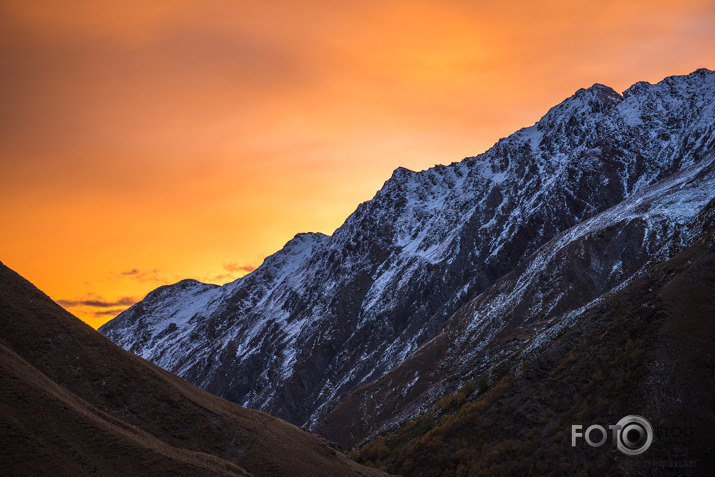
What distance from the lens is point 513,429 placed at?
59.4 m

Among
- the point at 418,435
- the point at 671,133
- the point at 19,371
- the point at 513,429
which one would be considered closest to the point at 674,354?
the point at 513,429

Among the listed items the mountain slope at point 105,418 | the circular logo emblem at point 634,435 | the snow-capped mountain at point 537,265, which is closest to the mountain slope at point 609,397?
the circular logo emblem at point 634,435

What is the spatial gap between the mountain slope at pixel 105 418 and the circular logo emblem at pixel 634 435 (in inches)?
1011

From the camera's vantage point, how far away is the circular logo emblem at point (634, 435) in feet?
145

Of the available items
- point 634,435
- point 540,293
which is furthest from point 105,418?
point 540,293

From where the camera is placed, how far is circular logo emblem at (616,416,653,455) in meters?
44.1

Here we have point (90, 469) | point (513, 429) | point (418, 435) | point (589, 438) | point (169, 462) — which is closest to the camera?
point (90, 469)

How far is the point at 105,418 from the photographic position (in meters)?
46.5

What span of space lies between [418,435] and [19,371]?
51.1 meters

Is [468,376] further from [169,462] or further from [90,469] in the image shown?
[90,469]

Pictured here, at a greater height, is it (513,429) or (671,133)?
(671,133)

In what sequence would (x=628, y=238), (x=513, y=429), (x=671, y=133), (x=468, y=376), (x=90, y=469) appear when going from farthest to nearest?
(x=671, y=133) < (x=628, y=238) < (x=468, y=376) < (x=513, y=429) < (x=90, y=469)

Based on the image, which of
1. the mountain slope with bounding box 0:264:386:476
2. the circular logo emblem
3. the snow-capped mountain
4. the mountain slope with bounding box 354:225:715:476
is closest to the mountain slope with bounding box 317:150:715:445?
the snow-capped mountain

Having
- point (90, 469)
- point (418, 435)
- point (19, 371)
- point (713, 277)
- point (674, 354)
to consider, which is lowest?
point (90, 469)
